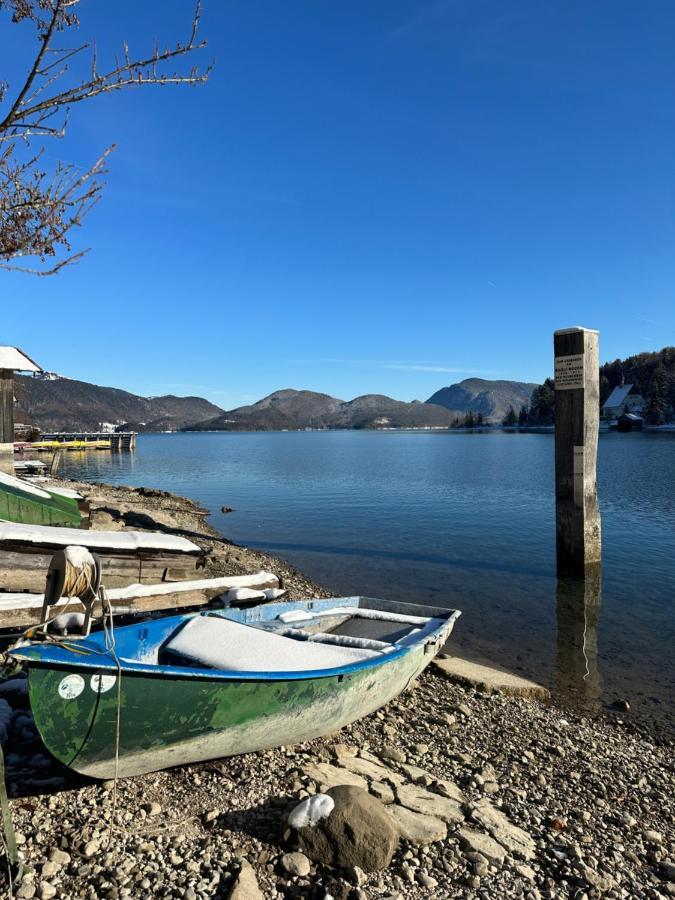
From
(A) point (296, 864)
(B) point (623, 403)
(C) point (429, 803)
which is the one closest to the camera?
(A) point (296, 864)

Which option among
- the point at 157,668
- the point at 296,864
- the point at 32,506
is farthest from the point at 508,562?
the point at 157,668

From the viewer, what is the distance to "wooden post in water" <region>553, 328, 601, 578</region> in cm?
1381

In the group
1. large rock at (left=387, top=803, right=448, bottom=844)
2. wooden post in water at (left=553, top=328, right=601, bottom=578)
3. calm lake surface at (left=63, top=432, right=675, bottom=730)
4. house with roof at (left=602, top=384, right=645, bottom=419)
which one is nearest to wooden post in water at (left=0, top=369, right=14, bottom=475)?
calm lake surface at (left=63, top=432, right=675, bottom=730)

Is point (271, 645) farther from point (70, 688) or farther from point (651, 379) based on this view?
point (651, 379)

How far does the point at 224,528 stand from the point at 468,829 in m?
20.9

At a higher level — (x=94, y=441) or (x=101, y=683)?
(x=94, y=441)

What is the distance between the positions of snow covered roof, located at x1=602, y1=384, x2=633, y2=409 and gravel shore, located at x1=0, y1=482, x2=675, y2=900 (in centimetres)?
18218

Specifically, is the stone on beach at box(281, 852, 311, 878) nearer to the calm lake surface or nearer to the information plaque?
the calm lake surface

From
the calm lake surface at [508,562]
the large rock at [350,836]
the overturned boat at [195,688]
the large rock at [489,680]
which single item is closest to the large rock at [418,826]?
the large rock at [350,836]

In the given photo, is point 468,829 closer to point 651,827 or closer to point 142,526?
point 651,827

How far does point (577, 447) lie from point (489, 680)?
762cm

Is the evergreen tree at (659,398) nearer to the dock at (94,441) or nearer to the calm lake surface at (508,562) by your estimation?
the calm lake surface at (508,562)

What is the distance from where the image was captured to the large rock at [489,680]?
844 cm

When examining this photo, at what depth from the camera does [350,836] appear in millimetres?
4180
